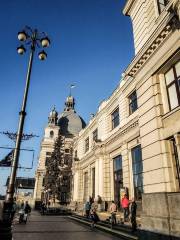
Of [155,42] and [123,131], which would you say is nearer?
[155,42]

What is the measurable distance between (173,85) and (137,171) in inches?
410

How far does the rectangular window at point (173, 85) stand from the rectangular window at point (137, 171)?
9006mm

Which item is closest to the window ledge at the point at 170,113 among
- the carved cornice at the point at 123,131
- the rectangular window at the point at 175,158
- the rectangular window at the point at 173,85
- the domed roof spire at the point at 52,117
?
the rectangular window at the point at 173,85

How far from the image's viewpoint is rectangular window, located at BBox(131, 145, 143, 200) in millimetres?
18172

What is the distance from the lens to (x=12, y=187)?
27.1 feet

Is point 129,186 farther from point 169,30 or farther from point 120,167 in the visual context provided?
point 169,30

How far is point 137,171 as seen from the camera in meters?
18.8

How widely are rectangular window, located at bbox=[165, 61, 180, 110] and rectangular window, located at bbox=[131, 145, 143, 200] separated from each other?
901 cm

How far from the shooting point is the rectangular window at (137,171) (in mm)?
18172

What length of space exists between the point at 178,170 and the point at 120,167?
13.4 m

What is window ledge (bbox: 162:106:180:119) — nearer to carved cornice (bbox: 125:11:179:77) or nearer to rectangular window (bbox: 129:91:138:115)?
carved cornice (bbox: 125:11:179:77)

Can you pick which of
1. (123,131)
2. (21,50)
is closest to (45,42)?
(21,50)

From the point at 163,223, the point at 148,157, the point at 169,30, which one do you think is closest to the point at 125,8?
the point at 169,30

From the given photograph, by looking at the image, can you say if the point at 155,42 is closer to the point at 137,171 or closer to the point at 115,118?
the point at 137,171
